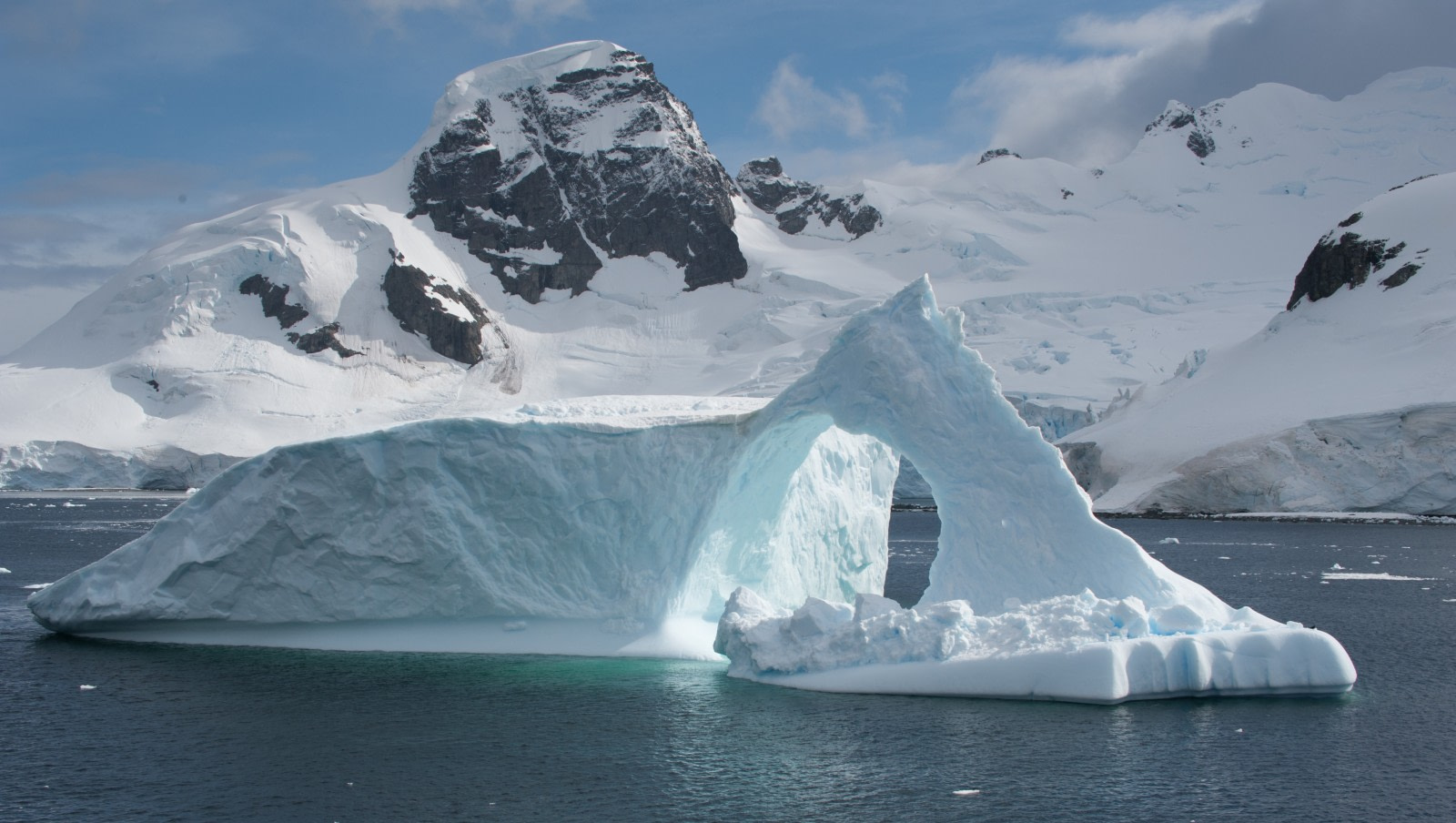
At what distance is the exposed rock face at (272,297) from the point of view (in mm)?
102125

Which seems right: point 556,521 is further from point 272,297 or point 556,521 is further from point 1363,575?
point 272,297

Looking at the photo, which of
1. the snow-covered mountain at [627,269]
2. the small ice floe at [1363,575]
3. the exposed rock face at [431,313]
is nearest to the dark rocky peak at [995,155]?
the snow-covered mountain at [627,269]

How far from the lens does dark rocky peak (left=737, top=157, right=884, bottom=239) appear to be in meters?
136

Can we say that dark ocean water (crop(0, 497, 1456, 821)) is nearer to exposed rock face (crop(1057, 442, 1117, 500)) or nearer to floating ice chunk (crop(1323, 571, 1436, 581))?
floating ice chunk (crop(1323, 571, 1436, 581))

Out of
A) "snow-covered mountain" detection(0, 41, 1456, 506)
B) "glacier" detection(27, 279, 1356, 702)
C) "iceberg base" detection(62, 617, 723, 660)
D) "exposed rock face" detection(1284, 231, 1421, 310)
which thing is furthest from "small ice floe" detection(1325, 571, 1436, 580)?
"snow-covered mountain" detection(0, 41, 1456, 506)

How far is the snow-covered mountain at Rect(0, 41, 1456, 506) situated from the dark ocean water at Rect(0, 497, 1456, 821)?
63202mm

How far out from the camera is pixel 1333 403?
5600 cm

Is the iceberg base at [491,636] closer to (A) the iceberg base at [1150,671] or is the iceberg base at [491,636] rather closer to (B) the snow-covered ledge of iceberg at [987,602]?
(B) the snow-covered ledge of iceberg at [987,602]

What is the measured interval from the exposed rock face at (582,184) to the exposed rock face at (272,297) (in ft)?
87.7

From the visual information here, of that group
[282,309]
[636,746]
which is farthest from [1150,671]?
[282,309]

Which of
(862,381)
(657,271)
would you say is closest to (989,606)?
(862,381)

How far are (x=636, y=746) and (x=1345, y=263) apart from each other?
6813cm

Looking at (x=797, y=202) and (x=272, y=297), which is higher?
(x=797, y=202)

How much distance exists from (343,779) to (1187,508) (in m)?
52.8
